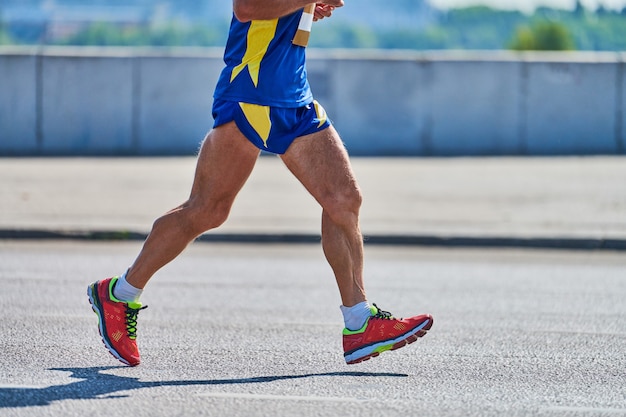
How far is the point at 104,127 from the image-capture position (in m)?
22.3

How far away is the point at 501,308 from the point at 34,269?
364 cm

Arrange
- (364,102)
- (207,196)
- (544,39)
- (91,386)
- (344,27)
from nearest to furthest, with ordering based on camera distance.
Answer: (91,386), (207,196), (364,102), (544,39), (344,27)

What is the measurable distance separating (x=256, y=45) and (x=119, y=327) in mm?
1409

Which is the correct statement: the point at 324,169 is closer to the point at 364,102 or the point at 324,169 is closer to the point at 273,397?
the point at 273,397

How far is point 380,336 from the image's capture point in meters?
6.00

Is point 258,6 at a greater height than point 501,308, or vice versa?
point 258,6

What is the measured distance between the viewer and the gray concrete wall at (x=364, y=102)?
2209 centimetres

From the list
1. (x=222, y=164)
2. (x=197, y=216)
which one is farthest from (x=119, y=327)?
(x=222, y=164)

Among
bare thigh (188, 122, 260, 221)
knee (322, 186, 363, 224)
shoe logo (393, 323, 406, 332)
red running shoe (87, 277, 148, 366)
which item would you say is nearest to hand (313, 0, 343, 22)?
bare thigh (188, 122, 260, 221)

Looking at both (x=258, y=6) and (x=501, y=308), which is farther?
(x=501, y=308)

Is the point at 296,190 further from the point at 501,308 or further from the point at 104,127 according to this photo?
the point at 501,308

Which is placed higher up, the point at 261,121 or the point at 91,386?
the point at 261,121

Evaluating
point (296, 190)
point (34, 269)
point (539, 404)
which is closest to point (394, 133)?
point (296, 190)

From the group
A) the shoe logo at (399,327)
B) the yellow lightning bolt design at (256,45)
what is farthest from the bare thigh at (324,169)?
the shoe logo at (399,327)
